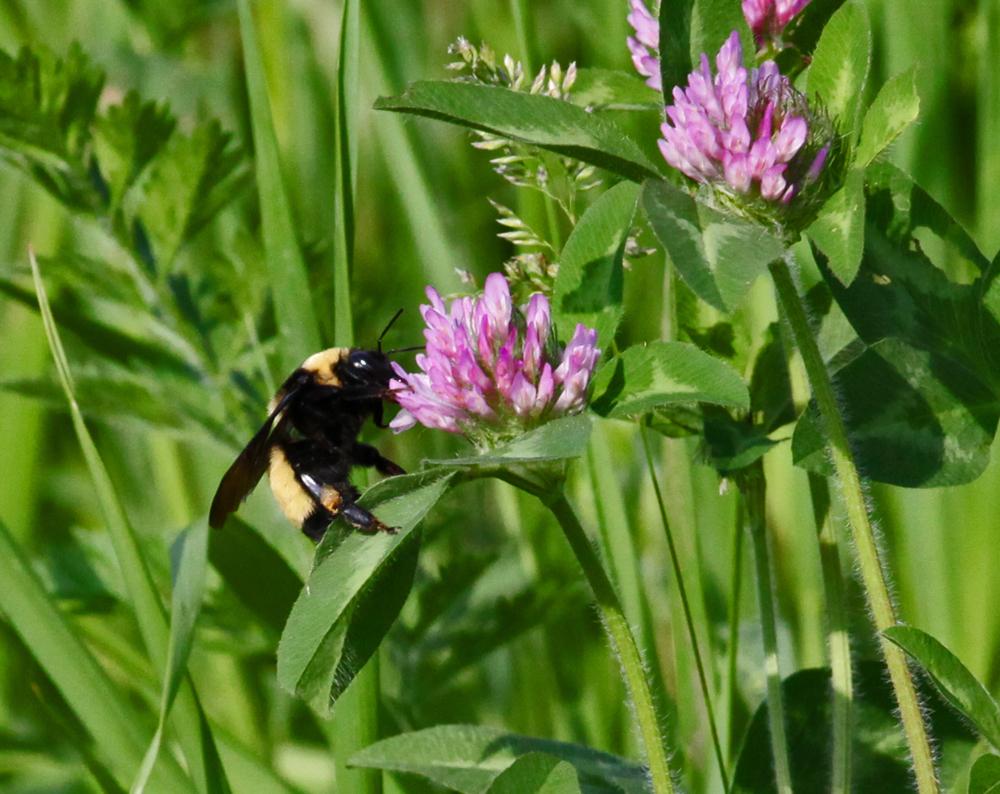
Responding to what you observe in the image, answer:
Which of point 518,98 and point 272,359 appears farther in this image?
point 272,359

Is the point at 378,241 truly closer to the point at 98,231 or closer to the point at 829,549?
the point at 98,231

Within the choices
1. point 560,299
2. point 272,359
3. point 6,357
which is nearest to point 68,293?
point 272,359

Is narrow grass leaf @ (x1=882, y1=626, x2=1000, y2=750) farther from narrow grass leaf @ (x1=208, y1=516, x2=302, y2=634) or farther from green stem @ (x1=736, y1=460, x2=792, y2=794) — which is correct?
narrow grass leaf @ (x1=208, y1=516, x2=302, y2=634)

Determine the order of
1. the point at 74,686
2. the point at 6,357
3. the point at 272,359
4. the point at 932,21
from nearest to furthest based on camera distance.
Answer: the point at 74,686 → the point at 272,359 → the point at 932,21 → the point at 6,357

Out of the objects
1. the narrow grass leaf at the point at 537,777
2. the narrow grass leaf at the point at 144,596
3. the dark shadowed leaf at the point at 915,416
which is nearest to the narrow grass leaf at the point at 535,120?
the dark shadowed leaf at the point at 915,416

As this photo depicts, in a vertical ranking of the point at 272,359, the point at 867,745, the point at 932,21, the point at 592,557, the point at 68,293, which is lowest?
the point at 867,745

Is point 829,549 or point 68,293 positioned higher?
point 68,293

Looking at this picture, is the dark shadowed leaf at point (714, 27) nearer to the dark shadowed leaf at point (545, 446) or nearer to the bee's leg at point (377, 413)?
the dark shadowed leaf at point (545, 446)
